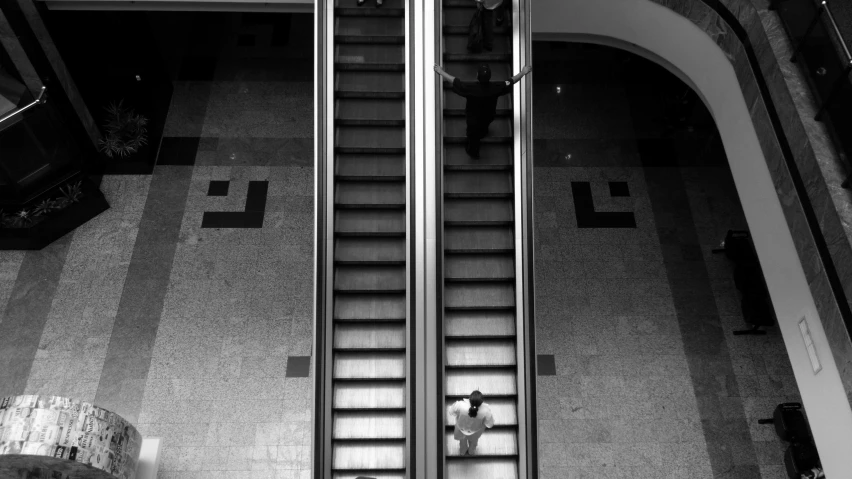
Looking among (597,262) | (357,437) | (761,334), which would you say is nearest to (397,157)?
(357,437)

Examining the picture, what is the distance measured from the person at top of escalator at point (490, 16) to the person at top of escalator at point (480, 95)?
108 cm

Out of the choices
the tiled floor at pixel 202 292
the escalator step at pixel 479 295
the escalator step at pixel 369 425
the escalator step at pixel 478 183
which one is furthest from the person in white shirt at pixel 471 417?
the tiled floor at pixel 202 292

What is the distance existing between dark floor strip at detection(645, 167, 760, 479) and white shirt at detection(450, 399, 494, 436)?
463 centimetres

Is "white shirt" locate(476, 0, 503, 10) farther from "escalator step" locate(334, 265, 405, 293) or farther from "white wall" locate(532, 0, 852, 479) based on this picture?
"escalator step" locate(334, 265, 405, 293)

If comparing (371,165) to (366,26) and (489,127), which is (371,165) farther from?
(366,26)

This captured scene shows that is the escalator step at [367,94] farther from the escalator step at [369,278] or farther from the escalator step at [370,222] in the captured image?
the escalator step at [369,278]

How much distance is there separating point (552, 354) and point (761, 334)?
Result: 10.8 feet

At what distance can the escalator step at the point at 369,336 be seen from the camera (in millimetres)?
8992

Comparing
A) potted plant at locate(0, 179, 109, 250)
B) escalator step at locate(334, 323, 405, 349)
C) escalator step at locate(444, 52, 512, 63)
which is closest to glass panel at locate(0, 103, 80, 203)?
potted plant at locate(0, 179, 109, 250)

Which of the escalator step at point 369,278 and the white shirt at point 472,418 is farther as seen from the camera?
the escalator step at point 369,278

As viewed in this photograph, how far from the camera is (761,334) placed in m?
11.7

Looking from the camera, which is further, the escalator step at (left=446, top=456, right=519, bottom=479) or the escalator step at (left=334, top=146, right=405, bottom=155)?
the escalator step at (left=334, top=146, right=405, bottom=155)

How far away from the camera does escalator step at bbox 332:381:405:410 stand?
8805 mm

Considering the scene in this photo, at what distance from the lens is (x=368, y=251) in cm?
929
